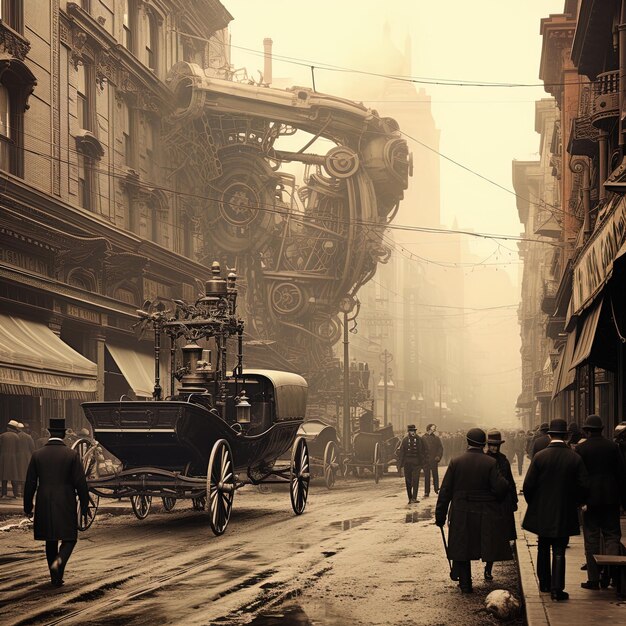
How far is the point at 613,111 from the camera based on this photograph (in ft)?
68.3

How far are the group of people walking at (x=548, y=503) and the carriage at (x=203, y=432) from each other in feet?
17.6

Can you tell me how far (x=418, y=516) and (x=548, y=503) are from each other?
10.9 metres

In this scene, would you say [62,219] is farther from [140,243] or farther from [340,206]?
[340,206]

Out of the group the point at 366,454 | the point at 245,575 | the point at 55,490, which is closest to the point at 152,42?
the point at 366,454

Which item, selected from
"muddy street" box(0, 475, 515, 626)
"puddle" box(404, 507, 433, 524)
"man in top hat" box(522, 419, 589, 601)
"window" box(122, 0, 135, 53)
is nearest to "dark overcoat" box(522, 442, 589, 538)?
"man in top hat" box(522, 419, 589, 601)

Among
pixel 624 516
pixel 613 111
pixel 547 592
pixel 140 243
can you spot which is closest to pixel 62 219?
pixel 140 243

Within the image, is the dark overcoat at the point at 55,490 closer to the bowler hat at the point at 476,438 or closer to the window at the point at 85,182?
the bowler hat at the point at 476,438

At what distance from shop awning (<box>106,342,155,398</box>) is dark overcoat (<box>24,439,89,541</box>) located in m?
18.4

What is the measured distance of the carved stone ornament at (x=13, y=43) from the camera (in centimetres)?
2580

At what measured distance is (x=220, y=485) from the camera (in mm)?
16797

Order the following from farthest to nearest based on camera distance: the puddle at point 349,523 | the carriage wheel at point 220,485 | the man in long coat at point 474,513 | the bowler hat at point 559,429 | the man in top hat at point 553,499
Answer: the puddle at point 349,523, the carriage wheel at point 220,485, the man in long coat at point 474,513, the bowler hat at point 559,429, the man in top hat at point 553,499

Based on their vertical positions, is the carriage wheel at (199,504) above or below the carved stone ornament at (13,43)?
below

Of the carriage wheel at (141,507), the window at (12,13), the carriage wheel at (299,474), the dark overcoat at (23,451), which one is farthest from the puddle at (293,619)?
the window at (12,13)

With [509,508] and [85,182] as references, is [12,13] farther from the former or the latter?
[509,508]
